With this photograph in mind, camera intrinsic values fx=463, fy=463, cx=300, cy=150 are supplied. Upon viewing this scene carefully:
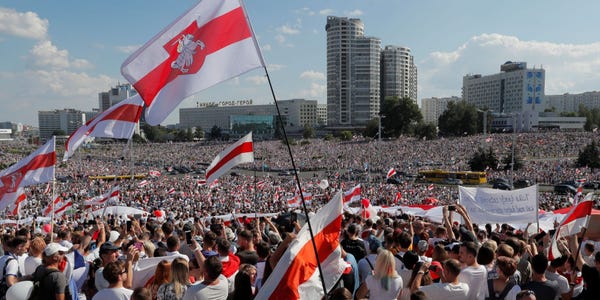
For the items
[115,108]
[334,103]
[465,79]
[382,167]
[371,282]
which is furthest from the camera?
[465,79]

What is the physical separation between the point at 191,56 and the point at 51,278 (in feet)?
8.04

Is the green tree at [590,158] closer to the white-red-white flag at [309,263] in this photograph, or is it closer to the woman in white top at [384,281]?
the woman in white top at [384,281]

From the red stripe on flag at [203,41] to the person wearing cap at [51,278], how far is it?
5.57 ft

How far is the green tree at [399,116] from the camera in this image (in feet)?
310

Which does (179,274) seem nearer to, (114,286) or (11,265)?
(114,286)

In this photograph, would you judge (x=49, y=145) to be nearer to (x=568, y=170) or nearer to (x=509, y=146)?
(x=568, y=170)

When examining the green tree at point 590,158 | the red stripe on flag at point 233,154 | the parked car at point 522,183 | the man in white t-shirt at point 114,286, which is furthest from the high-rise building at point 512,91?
the man in white t-shirt at point 114,286

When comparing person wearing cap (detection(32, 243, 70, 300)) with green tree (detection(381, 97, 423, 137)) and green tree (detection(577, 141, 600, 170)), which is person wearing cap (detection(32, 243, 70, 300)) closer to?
green tree (detection(577, 141, 600, 170))

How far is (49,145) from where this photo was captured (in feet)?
30.6

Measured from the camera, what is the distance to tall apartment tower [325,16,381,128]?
138750 mm

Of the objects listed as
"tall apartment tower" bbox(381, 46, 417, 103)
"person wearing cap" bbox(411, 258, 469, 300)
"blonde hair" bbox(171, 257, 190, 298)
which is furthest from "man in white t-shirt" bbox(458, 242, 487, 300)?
"tall apartment tower" bbox(381, 46, 417, 103)

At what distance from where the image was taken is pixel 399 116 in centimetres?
9444

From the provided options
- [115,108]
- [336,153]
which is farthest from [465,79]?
[115,108]

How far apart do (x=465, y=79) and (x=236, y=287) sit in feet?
602
